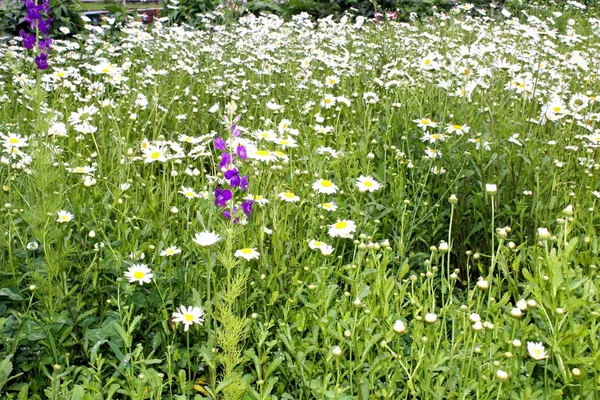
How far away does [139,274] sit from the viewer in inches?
73.5

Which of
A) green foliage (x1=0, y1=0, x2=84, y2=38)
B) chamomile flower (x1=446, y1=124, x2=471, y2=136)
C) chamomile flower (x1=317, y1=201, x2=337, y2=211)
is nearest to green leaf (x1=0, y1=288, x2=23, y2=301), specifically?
chamomile flower (x1=317, y1=201, x2=337, y2=211)

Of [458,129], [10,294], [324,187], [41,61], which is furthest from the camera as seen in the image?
[458,129]

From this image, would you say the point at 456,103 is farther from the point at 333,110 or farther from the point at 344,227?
the point at 344,227

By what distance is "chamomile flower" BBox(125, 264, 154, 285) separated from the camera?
1.84 meters

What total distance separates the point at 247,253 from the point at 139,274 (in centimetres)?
32

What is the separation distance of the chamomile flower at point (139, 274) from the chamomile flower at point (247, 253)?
26 centimetres

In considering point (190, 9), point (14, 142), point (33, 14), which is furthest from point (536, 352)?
point (190, 9)

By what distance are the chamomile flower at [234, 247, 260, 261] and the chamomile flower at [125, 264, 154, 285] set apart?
26 cm

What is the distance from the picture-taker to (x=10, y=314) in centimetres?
193

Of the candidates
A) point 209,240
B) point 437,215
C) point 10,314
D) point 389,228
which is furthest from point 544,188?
point 10,314

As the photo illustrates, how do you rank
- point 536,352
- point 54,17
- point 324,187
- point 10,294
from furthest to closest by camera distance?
point 54,17, point 324,187, point 10,294, point 536,352

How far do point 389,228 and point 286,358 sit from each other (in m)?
1.02

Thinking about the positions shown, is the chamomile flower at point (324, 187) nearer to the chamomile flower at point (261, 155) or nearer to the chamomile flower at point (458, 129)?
the chamomile flower at point (261, 155)

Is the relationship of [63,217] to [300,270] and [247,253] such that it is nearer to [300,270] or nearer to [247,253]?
[247,253]
